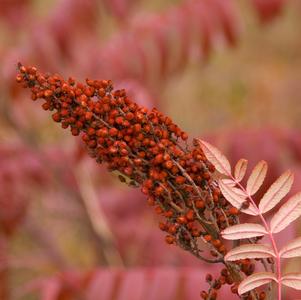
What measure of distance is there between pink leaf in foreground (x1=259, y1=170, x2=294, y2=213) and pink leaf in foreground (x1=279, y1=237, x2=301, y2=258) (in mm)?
65

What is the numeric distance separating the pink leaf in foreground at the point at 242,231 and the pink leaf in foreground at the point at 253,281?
6 cm

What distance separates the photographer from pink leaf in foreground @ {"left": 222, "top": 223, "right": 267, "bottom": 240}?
1165 mm

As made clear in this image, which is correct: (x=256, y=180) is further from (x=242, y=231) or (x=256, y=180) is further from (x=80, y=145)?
(x=80, y=145)

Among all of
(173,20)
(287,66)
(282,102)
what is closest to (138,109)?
(173,20)

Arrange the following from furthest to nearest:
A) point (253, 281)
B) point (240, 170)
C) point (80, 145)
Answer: point (80, 145) → point (240, 170) → point (253, 281)

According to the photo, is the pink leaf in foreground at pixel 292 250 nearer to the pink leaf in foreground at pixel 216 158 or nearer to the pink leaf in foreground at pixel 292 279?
the pink leaf in foreground at pixel 292 279

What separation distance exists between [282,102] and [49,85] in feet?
18.5

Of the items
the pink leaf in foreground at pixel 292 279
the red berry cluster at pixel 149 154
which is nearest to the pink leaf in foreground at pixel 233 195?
the red berry cluster at pixel 149 154

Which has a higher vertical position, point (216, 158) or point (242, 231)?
point (216, 158)

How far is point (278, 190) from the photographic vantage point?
48.6 inches

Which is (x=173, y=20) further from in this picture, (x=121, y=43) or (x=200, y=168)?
(x=200, y=168)

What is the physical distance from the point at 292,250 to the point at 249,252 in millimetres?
96

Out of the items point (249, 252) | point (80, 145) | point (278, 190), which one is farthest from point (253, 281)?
point (80, 145)

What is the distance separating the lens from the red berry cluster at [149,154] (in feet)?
3.93
